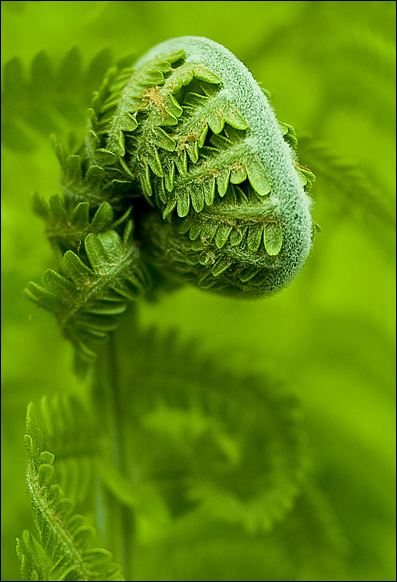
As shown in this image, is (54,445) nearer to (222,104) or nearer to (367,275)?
(222,104)

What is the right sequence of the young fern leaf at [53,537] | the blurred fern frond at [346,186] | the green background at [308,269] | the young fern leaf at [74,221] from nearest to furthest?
the young fern leaf at [53,537] < the young fern leaf at [74,221] < the blurred fern frond at [346,186] < the green background at [308,269]

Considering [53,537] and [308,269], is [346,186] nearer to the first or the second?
[308,269]

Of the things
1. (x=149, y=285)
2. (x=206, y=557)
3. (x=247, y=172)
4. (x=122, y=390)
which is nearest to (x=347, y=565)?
(x=206, y=557)

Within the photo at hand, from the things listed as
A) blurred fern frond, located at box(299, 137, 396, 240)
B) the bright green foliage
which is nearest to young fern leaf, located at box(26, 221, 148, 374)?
the bright green foliage

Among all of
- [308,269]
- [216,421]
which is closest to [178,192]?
[216,421]

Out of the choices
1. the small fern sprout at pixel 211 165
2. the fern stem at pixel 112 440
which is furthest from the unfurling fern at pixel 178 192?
the fern stem at pixel 112 440

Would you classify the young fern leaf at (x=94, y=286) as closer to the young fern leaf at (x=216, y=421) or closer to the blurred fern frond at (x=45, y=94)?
the young fern leaf at (x=216, y=421)
